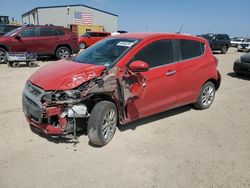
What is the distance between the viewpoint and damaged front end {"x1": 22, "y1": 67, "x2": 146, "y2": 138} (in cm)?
375

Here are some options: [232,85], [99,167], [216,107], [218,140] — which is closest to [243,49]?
[232,85]

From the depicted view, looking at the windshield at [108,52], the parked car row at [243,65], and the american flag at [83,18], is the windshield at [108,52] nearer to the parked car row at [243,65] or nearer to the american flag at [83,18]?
the parked car row at [243,65]

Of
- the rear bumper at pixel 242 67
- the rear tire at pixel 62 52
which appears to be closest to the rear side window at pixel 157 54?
the rear bumper at pixel 242 67

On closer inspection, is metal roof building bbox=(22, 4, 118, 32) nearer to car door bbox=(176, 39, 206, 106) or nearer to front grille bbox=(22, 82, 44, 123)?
car door bbox=(176, 39, 206, 106)

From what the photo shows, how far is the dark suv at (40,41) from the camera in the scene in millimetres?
12570

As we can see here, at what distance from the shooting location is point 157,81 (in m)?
4.69

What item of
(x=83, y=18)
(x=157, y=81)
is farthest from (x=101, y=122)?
(x=83, y=18)

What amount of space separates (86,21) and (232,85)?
38776 mm

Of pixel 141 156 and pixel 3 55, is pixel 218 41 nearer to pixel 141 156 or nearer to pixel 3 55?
pixel 3 55

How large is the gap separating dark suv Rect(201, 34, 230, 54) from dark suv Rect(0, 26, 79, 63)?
1334cm

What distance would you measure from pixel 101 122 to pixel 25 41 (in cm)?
1037

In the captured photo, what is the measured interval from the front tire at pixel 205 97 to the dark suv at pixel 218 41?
17860mm

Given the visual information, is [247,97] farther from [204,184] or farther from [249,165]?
[204,184]

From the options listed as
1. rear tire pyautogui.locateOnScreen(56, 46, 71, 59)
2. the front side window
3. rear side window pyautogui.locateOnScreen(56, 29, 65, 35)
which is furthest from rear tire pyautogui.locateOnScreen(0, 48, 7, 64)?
rear side window pyautogui.locateOnScreen(56, 29, 65, 35)
